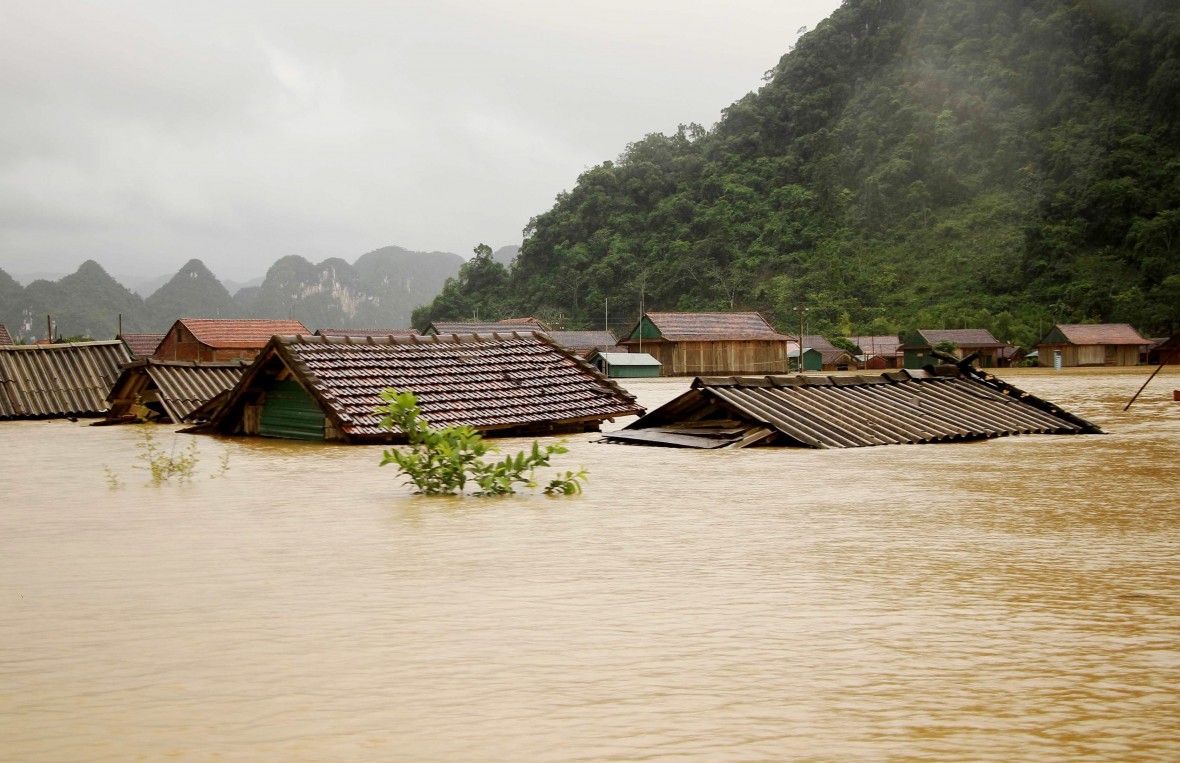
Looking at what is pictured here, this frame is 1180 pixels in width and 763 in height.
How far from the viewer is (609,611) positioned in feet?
16.0

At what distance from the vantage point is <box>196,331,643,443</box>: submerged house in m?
14.7

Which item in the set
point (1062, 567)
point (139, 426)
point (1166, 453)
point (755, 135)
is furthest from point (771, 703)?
point (755, 135)

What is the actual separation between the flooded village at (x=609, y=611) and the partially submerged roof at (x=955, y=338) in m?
57.2

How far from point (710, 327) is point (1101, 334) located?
22287mm

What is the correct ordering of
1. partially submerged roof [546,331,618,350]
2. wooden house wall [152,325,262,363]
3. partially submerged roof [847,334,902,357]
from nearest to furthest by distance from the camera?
wooden house wall [152,325,262,363] → partially submerged roof [546,331,618,350] → partially submerged roof [847,334,902,357]

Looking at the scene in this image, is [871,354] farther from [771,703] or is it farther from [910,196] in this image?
[771,703]

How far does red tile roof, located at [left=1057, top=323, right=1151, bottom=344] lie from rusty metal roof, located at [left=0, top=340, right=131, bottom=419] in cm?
5477

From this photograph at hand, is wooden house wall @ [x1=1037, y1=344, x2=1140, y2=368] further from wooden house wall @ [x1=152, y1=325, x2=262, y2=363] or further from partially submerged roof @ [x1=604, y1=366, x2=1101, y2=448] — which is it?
partially submerged roof @ [x1=604, y1=366, x2=1101, y2=448]

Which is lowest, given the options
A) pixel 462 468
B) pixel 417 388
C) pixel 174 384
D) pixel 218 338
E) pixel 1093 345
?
pixel 462 468

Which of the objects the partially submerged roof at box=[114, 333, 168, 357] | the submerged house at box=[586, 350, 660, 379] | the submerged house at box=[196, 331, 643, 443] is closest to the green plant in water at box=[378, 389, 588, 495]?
the submerged house at box=[196, 331, 643, 443]

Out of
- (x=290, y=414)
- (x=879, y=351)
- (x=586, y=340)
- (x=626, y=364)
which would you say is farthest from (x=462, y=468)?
(x=879, y=351)

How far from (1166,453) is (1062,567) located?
25.2 feet

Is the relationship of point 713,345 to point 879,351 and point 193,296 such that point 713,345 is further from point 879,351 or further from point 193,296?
point 193,296

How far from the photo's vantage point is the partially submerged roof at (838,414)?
13.7 meters
